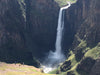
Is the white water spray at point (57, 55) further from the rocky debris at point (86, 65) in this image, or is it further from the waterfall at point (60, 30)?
the rocky debris at point (86, 65)

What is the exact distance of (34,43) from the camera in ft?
392

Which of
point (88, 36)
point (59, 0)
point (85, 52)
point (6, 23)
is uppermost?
point (59, 0)

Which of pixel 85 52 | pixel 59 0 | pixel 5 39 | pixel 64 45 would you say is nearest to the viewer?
pixel 85 52

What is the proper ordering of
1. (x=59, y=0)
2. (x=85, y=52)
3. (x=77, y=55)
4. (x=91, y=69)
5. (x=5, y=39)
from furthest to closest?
(x=59, y=0) < (x=5, y=39) < (x=77, y=55) < (x=85, y=52) < (x=91, y=69)

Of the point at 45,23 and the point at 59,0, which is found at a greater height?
the point at 59,0

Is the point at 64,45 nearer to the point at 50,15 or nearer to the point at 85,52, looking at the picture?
the point at 50,15

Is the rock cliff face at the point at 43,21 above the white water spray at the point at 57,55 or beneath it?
above

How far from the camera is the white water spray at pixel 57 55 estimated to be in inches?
4003

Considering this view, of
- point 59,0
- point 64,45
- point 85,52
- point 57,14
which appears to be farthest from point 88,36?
point 59,0

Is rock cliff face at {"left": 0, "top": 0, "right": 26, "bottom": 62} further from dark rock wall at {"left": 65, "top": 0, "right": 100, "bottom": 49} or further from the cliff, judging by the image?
dark rock wall at {"left": 65, "top": 0, "right": 100, "bottom": 49}

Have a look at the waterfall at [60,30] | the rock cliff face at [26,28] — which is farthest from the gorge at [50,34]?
the waterfall at [60,30]

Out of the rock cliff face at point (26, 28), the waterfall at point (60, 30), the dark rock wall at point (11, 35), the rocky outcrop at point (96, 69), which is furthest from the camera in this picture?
the waterfall at point (60, 30)

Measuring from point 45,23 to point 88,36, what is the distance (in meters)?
38.0

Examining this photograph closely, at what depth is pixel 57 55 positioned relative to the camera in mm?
112312
